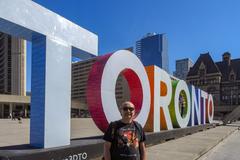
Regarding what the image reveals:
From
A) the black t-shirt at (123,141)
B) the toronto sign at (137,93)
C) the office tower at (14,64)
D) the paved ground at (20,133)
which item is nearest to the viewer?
the black t-shirt at (123,141)

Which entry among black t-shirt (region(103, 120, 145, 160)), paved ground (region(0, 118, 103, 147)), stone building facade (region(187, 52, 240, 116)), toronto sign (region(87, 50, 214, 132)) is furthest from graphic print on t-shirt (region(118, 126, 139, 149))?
stone building facade (region(187, 52, 240, 116))

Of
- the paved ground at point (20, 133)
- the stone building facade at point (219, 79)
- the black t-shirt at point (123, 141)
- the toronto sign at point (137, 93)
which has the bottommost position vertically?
the paved ground at point (20, 133)

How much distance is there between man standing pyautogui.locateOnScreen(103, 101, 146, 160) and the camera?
14.0 ft

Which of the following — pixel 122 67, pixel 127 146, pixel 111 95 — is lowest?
pixel 127 146

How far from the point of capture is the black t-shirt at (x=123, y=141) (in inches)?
168

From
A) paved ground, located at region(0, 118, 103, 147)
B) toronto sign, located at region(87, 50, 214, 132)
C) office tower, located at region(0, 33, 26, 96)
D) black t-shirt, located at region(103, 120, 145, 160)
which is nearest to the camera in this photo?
black t-shirt, located at region(103, 120, 145, 160)

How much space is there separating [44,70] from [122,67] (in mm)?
4654

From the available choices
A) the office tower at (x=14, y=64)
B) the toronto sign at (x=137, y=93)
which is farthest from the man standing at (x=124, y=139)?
the office tower at (x=14, y=64)

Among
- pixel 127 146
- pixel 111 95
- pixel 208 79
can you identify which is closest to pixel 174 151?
pixel 111 95

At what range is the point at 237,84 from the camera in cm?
11125

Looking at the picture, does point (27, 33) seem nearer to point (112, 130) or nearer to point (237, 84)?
point (112, 130)

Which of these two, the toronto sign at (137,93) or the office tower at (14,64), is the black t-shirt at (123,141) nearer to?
the toronto sign at (137,93)

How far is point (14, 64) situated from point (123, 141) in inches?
4242

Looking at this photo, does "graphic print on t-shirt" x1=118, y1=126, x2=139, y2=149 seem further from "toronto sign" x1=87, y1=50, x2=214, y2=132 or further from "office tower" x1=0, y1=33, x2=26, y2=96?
"office tower" x1=0, y1=33, x2=26, y2=96
